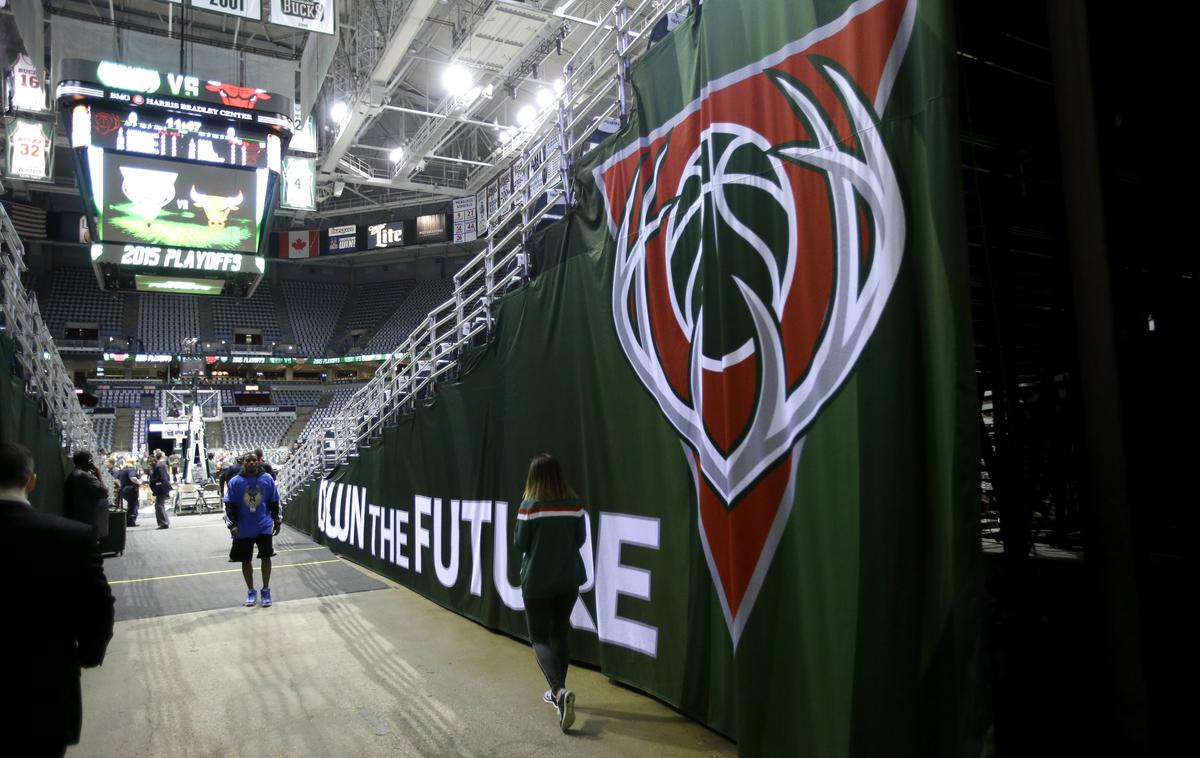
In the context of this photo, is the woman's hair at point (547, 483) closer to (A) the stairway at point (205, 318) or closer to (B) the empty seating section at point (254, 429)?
(B) the empty seating section at point (254, 429)

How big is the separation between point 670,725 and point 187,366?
4056cm

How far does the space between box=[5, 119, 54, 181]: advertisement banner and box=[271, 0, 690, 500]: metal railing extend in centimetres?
1266

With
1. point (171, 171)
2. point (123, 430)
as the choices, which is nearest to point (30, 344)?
point (171, 171)

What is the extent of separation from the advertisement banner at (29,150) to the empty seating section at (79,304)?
74.5ft

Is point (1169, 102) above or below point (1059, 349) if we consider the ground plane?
above

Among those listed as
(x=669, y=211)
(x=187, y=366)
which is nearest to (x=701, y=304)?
(x=669, y=211)

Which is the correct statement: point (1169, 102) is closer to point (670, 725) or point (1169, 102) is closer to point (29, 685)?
point (670, 725)

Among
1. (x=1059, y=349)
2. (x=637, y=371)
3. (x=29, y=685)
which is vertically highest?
(x=1059, y=349)

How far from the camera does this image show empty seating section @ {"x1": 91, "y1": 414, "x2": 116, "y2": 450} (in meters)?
32.0

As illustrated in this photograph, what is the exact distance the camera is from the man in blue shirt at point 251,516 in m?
6.88

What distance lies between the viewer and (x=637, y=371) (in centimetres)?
438

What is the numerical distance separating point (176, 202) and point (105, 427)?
2793 cm

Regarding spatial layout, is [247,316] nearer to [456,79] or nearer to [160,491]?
[456,79]

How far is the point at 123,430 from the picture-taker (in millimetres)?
34156
